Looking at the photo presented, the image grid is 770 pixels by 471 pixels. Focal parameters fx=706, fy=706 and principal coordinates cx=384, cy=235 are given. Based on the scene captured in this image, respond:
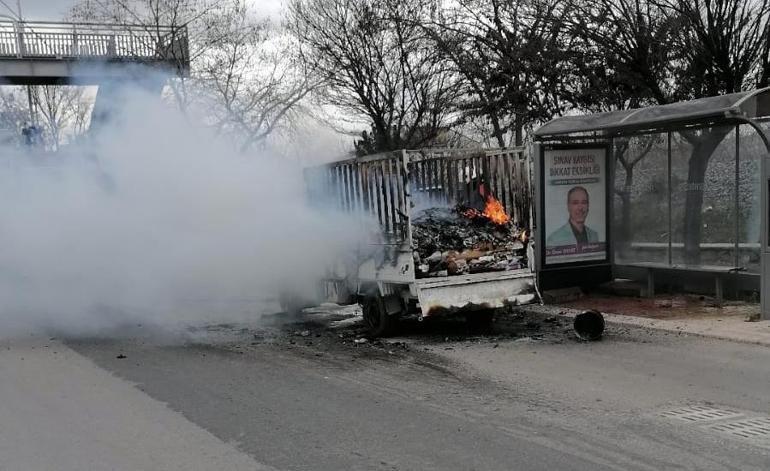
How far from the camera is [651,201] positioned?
11.7 meters

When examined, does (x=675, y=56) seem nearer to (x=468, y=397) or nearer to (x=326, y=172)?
(x=326, y=172)

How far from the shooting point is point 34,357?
7961 mm

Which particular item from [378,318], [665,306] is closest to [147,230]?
[378,318]

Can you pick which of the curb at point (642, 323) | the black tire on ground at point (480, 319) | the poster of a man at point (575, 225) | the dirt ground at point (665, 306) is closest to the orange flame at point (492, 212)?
the black tire on ground at point (480, 319)

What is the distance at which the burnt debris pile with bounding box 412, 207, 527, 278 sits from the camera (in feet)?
27.5

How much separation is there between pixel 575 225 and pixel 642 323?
253cm

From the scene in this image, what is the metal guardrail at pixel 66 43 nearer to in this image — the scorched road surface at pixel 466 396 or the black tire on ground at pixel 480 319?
the scorched road surface at pixel 466 396

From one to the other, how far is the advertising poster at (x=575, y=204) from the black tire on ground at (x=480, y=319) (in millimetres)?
2292

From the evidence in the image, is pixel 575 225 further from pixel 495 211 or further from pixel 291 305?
pixel 291 305

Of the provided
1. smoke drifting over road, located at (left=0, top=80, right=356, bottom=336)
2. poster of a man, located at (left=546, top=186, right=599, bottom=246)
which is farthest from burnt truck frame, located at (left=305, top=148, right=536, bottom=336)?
poster of a man, located at (left=546, top=186, right=599, bottom=246)

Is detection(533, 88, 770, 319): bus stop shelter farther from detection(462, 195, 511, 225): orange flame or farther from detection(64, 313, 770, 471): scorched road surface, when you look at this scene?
detection(64, 313, 770, 471): scorched road surface

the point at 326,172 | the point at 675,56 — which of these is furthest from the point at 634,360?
the point at 675,56

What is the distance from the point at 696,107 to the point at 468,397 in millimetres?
5777

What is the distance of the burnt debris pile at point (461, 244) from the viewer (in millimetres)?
8383
